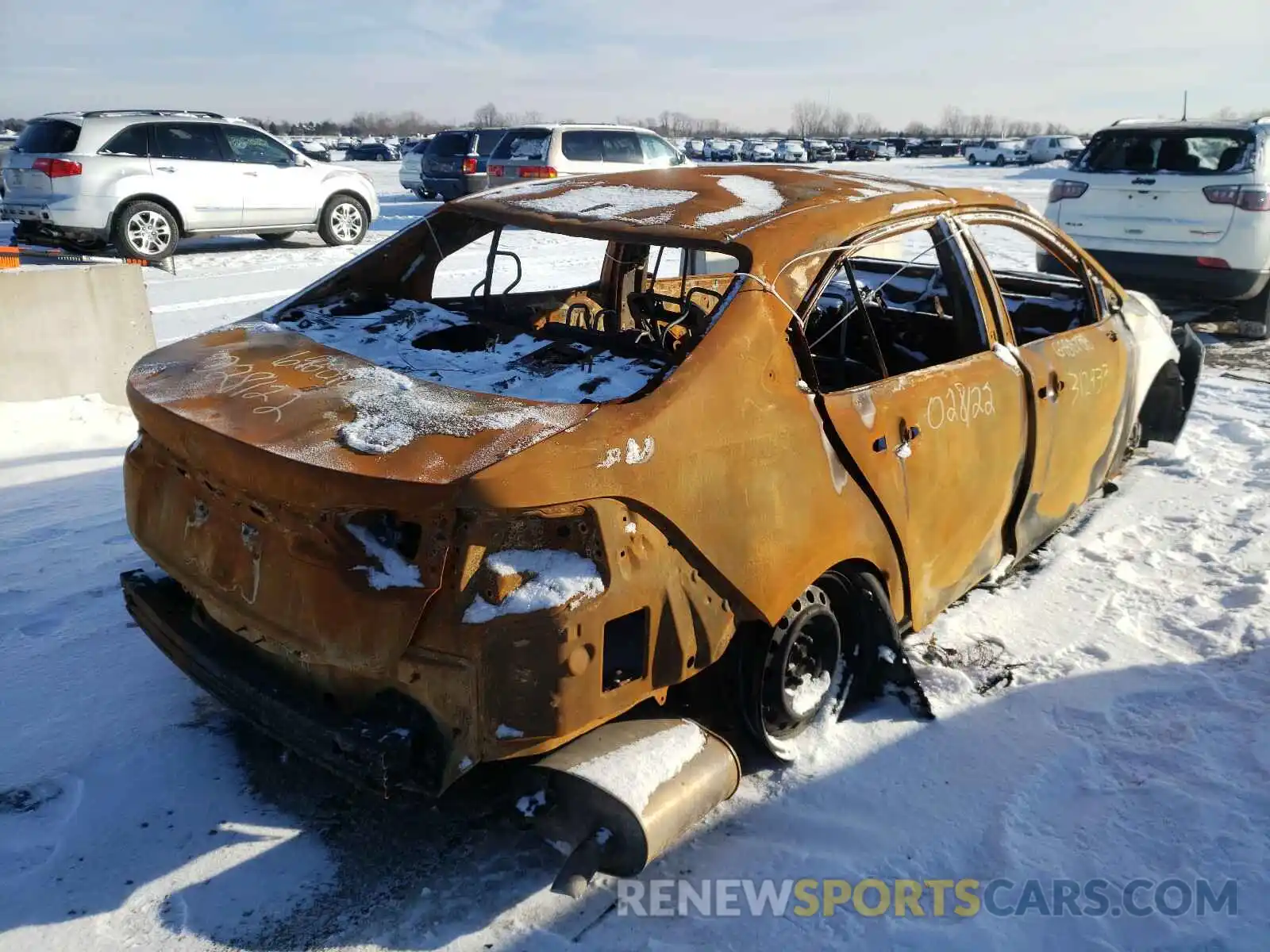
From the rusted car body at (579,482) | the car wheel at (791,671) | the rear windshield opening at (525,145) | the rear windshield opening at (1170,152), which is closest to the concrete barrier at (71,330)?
the rusted car body at (579,482)

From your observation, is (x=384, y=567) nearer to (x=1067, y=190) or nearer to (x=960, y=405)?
(x=960, y=405)

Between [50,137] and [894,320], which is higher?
[50,137]

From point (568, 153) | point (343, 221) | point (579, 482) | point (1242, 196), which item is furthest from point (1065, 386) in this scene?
point (568, 153)

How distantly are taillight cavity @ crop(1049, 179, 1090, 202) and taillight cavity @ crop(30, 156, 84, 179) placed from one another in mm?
10878

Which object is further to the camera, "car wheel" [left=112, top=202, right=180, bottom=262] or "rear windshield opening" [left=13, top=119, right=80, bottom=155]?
"car wheel" [left=112, top=202, right=180, bottom=262]

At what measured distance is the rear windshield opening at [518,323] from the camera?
2.84 metres

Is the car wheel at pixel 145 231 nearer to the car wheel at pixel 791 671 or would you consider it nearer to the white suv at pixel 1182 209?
the white suv at pixel 1182 209

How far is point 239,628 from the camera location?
2.51 m

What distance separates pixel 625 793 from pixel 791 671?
828 mm

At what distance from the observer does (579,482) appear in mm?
2109

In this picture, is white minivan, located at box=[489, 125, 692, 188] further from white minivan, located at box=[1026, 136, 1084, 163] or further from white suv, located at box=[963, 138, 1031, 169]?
white minivan, located at box=[1026, 136, 1084, 163]

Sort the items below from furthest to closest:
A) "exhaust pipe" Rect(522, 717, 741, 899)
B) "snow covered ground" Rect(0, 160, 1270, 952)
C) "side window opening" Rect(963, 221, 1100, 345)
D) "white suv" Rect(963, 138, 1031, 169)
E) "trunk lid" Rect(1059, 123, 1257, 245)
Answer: "white suv" Rect(963, 138, 1031, 169), "trunk lid" Rect(1059, 123, 1257, 245), "side window opening" Rect(963, 221, 1100, 345), "snow covered ground" Rect(0, 160, 1270, 952), "exhaust pipe" Rect(522, 717, 741, 899)

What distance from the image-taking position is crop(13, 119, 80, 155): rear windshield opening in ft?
37.7

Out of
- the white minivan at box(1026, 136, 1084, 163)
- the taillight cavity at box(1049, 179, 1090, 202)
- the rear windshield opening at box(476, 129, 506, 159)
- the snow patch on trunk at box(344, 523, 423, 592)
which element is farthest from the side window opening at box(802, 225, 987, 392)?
the white minivan at box(1026, 136, 1084, 163)
